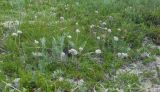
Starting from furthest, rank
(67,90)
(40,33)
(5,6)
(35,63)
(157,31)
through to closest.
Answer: (5,6), (157,31), (40,33), (35,63), (67,90)

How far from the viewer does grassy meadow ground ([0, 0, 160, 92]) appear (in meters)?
6.21

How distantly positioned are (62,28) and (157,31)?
6.21ft

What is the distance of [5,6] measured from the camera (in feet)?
31.1

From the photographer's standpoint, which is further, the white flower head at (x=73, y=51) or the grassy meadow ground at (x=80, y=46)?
the white flower head at (x=73, y=51)

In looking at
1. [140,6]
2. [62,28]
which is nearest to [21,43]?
[62,28]

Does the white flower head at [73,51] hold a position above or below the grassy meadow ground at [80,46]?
above

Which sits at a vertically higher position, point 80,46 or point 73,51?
point 73,51

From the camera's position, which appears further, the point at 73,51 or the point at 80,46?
the point at 80,46

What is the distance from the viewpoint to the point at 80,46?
739 centimetres

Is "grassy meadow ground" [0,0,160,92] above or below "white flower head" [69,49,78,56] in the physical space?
below

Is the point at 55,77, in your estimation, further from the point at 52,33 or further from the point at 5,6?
the point at 5,6

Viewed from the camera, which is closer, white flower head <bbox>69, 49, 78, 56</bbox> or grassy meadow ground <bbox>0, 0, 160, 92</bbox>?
grassy meadow ground <bbox>0, 0, 160, 92</bbox>

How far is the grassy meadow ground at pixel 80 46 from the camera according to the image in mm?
6207

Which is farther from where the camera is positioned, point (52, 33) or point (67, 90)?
point (52, 33)
